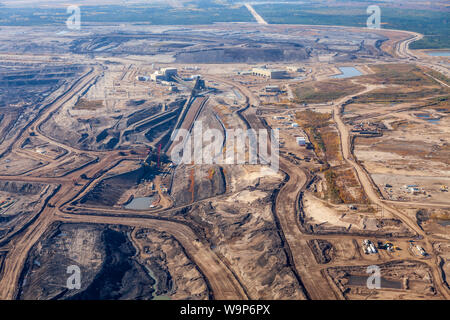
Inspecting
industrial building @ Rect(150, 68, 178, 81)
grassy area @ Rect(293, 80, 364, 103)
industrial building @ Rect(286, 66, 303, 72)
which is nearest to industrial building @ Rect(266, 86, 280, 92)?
grassy area @ Rect(293, 80, 364, 103)

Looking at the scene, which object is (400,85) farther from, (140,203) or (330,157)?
(140,203)

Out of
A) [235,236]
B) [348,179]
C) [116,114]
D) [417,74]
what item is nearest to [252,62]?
[417,74]

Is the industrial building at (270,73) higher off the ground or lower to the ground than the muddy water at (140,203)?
higher

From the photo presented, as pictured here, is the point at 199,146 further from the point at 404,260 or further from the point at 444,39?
the point at 444,39

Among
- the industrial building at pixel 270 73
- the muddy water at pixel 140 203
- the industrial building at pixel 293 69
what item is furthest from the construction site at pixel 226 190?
the industrial building at pixel 293 69

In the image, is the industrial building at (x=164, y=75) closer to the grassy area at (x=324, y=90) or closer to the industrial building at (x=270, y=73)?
the industrial building at (x=270, y=73)

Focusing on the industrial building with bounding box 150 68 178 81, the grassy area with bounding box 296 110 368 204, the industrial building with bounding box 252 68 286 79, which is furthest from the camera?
the industrial building with bounding box 252 68 286 79

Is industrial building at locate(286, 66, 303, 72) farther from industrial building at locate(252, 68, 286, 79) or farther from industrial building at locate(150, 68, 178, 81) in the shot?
industrial building at locate(150, 68, 178, 81)
